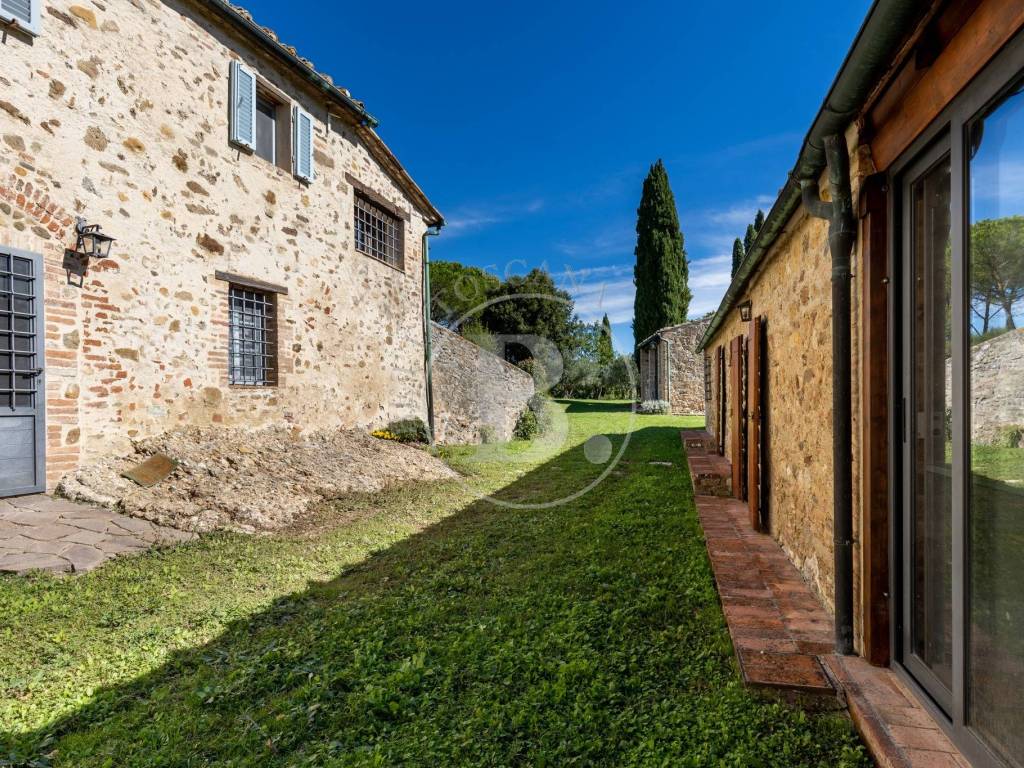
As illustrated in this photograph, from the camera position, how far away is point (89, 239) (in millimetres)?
4906

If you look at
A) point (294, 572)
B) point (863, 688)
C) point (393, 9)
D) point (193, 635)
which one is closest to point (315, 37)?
point (393, 9)

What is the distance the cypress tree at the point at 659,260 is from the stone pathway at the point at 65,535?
25.1 m

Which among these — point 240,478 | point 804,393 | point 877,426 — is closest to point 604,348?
point 240,478

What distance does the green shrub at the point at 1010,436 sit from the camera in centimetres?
138

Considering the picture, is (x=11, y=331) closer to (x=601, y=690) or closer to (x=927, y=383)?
(x=601, y=690)

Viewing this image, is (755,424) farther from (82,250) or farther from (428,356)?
(428,356)

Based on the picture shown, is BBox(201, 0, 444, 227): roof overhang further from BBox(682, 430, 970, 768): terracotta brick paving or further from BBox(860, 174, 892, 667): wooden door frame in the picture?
BBox(682, 430, 970, 768): terracotta brick paving

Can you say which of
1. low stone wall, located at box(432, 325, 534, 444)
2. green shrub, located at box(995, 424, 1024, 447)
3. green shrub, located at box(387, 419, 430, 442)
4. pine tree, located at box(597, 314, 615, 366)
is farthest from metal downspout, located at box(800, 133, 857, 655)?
pine tree, located at box(597, 314, 615, 366)

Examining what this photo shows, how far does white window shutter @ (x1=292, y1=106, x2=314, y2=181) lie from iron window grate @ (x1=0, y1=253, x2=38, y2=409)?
3970mm

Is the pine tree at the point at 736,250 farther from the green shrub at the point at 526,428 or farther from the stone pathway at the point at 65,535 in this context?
the stone pathway at the point at 65,535

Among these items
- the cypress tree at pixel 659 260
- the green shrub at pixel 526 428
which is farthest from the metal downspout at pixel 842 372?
the cypress tree at pixel 659 260

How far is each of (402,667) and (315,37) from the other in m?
9.35

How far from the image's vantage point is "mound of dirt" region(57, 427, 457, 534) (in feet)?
15.7

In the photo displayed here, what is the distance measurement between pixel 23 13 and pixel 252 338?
12.3 ft
